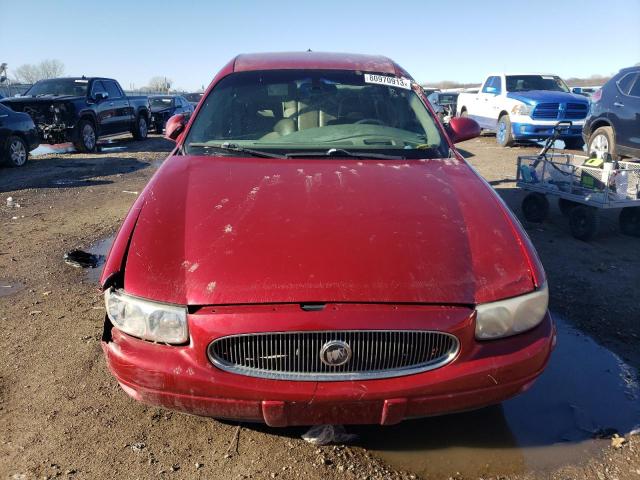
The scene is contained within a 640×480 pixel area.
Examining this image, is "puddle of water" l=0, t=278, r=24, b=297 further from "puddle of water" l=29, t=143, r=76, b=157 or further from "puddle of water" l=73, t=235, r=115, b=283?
"puddle of water" l=29, t=143, r=76, b=157

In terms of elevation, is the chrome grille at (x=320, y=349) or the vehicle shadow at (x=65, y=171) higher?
the chrome grille at (x=320, y=349)

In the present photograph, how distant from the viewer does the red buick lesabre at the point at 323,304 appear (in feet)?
6.87

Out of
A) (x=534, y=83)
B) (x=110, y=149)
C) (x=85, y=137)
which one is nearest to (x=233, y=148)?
(x=85, y=137)

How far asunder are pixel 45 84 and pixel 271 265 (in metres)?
14.3

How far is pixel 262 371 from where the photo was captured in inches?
83.7

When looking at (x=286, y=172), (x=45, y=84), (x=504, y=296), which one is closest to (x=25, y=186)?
(x=45, y=84)

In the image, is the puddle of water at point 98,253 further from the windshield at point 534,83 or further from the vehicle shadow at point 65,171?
the windshield at point 534,83

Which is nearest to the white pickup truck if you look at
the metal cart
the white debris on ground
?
the metal cart

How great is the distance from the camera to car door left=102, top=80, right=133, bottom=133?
48.1 ft

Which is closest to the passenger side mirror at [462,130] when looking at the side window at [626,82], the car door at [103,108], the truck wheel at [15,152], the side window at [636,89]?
the side window at [636,89]

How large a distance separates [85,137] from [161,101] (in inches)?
337

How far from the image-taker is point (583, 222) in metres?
5.92

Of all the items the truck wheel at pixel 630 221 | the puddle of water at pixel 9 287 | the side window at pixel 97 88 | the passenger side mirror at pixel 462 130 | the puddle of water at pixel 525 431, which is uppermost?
the side window at pixel 97 88

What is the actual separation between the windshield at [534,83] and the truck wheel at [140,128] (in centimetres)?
1100
